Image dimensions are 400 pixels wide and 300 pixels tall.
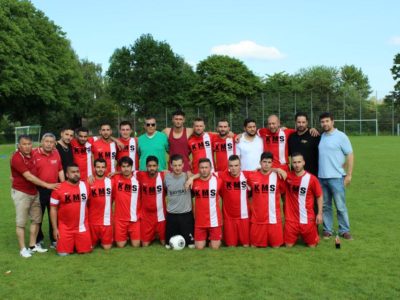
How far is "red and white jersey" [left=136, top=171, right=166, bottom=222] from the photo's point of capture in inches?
260

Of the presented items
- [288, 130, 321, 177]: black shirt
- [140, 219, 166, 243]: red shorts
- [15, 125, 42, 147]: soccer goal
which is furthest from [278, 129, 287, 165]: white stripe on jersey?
[15, 125, 42, 147]: soccer goal

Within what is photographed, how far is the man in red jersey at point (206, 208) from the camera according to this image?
249 inches

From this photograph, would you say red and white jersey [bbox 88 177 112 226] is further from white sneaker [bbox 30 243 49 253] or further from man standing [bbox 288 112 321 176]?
man standing [bbox 288 112 321 176]

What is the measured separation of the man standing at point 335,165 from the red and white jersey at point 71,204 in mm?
3700

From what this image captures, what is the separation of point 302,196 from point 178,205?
1894mm

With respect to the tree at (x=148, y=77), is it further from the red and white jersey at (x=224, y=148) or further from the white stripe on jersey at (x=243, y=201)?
the white stripe on jersey at (x=243, y=201)

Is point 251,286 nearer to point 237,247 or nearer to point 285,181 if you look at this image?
point 237,247

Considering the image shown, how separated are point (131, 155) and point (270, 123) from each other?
2449mm

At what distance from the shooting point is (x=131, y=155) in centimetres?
728

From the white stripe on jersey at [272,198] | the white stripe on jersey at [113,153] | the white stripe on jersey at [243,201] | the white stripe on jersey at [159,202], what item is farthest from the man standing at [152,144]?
the white stripe on jersey at [272,198]

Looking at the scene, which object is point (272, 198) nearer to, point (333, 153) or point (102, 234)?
point (333, 153)

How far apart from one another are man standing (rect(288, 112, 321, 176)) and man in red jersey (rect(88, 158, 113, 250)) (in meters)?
3.03

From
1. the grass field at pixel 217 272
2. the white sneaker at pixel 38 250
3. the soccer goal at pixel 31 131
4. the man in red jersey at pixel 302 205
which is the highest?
the soccer goal at pixel 31 131

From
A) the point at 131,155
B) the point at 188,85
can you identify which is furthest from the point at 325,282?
the point at 188,85
